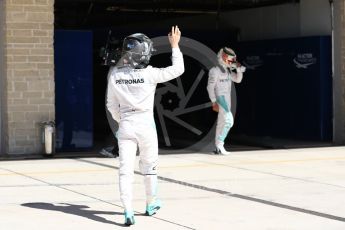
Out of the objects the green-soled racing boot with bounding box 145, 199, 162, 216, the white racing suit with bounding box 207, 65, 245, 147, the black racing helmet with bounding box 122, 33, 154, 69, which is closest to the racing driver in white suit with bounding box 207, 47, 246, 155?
the white racing suit with bounding box 207, 65, 245, 147

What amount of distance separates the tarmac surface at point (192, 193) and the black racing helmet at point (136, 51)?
1712mm

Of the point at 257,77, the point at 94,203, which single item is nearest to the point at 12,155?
the point at 94,203

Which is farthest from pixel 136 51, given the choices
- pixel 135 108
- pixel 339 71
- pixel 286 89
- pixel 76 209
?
pixel 286 89

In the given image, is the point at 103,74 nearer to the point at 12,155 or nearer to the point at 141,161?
the point at 12,155

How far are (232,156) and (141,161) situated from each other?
6539 millimetres

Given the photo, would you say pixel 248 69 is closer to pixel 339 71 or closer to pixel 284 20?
pixel 284 20

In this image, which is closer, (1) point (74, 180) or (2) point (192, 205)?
(2) point (192, 205)

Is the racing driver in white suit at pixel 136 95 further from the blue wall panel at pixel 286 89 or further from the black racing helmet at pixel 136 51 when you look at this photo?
the blue wall panel at pixel 286 89

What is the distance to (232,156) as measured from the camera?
14.6 meters

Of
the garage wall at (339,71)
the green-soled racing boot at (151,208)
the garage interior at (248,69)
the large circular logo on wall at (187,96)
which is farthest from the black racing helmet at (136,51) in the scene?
the large circular logo on wall at (187,96)

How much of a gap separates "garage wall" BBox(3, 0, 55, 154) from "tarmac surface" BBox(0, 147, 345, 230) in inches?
23.7

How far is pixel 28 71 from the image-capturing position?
1404cm

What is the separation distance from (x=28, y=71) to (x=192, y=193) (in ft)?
17.9

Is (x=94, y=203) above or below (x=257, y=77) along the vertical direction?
below
